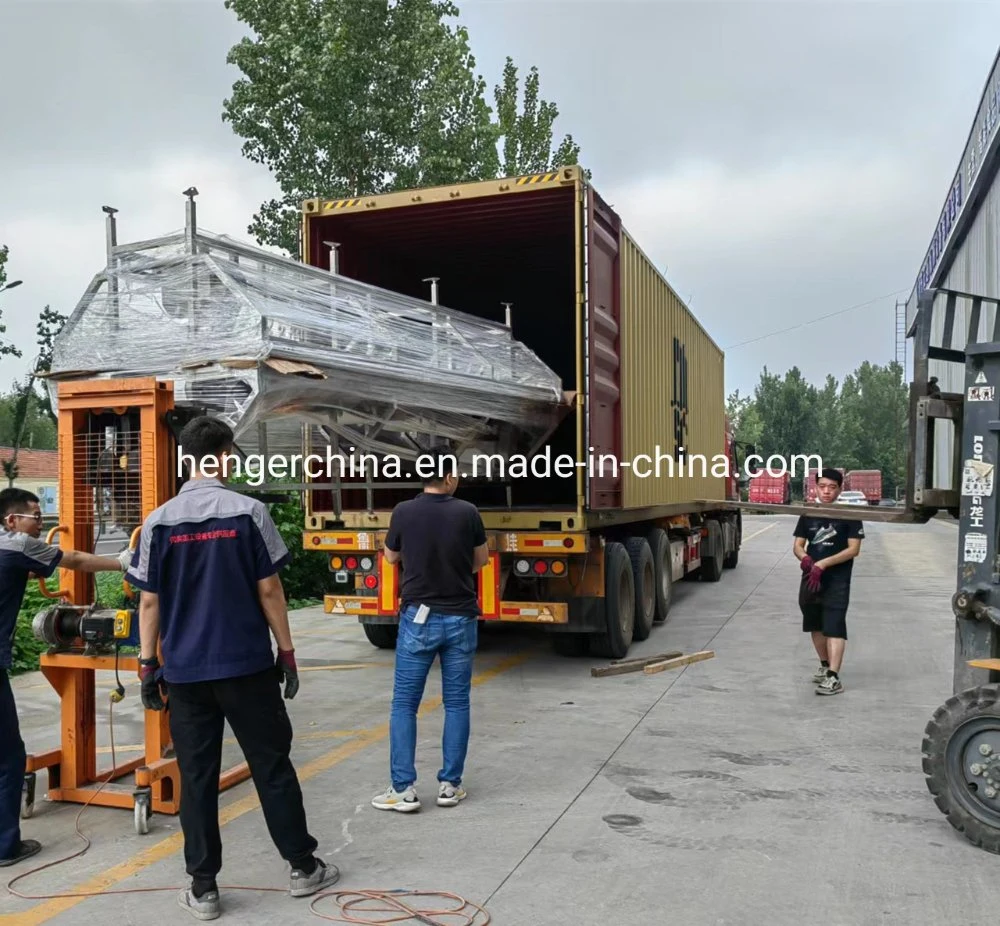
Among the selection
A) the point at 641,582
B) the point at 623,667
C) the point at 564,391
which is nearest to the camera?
the point at 623,667

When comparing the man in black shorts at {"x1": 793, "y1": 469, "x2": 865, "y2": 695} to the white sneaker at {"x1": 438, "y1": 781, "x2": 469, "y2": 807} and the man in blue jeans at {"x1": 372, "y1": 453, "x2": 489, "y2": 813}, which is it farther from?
the white sneaker at {"x1": 438, "y1": 781, "x2": 469, "y2": 807}

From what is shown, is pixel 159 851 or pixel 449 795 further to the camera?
pixel 449 795

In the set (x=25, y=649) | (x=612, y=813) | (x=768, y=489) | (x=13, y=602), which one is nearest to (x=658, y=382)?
(x=612, y=813)

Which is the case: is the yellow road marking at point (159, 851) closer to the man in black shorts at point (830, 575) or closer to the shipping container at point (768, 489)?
the man in black shorts at point (830, 575)

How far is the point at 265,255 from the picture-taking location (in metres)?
5.10

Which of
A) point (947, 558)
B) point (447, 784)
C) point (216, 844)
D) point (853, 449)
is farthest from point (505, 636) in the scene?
point (853, 449)

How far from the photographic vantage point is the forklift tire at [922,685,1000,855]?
161 inches

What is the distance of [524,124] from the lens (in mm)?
19766

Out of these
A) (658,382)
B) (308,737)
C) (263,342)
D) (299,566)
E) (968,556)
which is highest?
(658,382)

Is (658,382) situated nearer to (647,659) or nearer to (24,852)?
(647,659)

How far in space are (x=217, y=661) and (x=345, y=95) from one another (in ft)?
40.0

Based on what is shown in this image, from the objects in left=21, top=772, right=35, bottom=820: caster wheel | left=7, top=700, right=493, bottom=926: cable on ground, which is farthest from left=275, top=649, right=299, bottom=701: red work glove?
left=21, top=772, right=35, bottom=820: caster wheel

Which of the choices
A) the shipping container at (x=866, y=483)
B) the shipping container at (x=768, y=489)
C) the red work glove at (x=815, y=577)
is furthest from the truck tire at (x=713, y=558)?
the shipping container at (x=866, y=483)

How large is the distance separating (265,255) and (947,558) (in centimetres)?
1901
